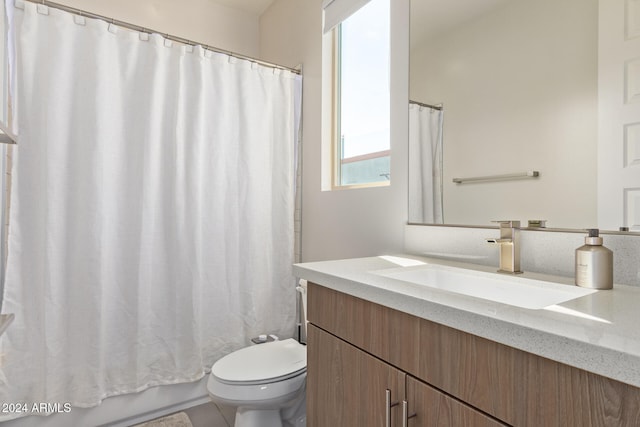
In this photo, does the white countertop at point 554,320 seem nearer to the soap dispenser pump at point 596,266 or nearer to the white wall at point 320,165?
the soap dispenser pump at point 596,266

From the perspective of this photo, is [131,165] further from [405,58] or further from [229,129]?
[405,58]

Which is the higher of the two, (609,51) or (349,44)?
(349,44)

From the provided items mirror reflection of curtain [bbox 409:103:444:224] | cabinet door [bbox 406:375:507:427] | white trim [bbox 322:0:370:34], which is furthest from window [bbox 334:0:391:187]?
cabinet door [bbox 406:375:507:427]

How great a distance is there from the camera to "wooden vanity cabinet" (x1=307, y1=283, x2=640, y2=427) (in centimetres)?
50

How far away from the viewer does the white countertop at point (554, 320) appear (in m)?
0.47

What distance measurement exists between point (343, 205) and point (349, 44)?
95 cm

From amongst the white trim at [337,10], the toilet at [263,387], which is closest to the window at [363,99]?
the white trim at [337,10]

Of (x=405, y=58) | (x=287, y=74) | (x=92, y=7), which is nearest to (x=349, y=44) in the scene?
(x=287, y=74)

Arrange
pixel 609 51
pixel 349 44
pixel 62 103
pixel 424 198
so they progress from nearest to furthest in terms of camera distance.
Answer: pixel 609 51 → pixel 424 198 → pixel 62 103 → pixel 349 44

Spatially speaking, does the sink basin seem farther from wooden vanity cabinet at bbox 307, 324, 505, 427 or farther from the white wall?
the white wall

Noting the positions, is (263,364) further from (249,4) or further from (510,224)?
(249,4)

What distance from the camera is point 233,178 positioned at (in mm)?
1955

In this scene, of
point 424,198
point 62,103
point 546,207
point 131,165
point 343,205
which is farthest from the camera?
point 343,205

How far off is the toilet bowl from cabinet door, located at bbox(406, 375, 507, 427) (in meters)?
0.78
